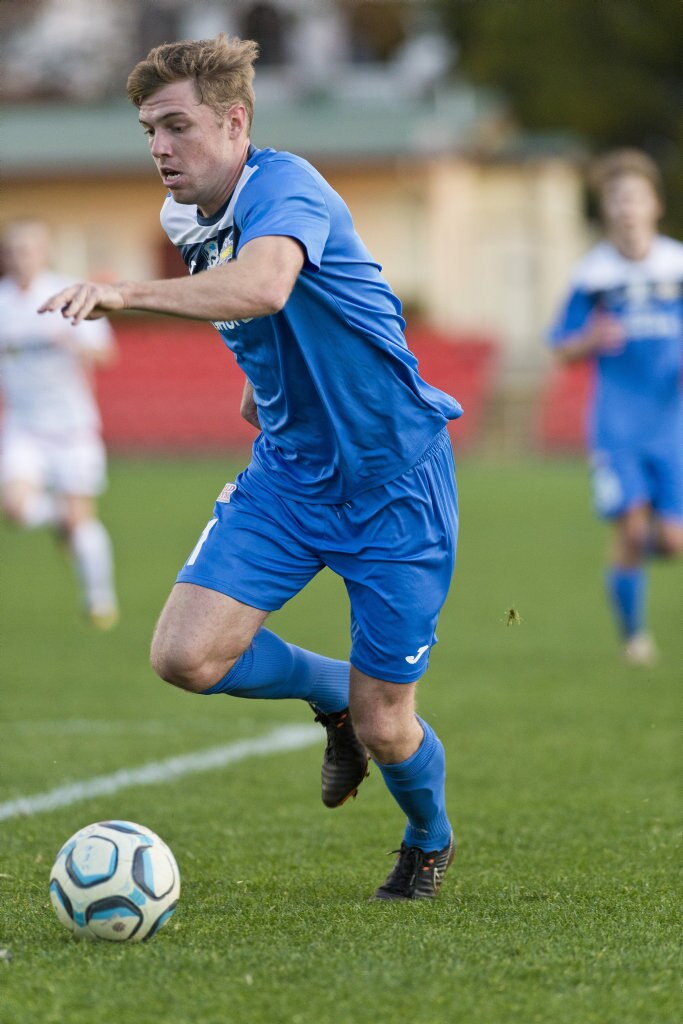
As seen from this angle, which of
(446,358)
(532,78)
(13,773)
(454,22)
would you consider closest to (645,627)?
(13,773)

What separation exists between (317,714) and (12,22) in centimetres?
3131

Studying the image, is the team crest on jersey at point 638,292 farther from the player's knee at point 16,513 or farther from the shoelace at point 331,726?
the shoelace at point 331,726

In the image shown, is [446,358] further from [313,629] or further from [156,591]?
[313,629]

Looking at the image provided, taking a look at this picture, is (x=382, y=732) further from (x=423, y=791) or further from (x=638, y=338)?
(x=638, y=338)

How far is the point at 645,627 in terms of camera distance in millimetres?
10039

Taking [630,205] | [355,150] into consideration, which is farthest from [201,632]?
[355,150]

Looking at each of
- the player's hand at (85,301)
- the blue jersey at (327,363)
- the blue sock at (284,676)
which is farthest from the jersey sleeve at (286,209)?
the blue sock at (284,676)

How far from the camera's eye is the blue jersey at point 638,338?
8.83m

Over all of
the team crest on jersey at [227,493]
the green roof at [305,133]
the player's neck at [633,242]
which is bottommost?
the green roof at [305,133]

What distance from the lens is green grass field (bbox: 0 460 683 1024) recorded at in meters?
3.23

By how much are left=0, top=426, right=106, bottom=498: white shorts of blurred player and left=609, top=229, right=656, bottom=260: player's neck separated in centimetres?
394

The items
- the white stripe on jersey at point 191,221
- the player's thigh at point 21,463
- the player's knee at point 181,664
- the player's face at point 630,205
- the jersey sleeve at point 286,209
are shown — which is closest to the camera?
the jersey sleeve at point 286,209

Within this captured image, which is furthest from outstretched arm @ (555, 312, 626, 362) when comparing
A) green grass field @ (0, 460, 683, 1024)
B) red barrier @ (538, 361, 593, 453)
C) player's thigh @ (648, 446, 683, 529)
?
red barrier @ (538, 361, 593, 453)

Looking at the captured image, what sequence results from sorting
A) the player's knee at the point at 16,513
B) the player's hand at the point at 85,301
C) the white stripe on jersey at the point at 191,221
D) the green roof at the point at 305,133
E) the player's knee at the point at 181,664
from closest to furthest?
the player's hand at the point at 85,301 < the white stripe on jersey at the point at 191,221 < the player's knee at the point at 181,664 < the player's knee at the point at 16,513 < the green roof at the point at 305,133
